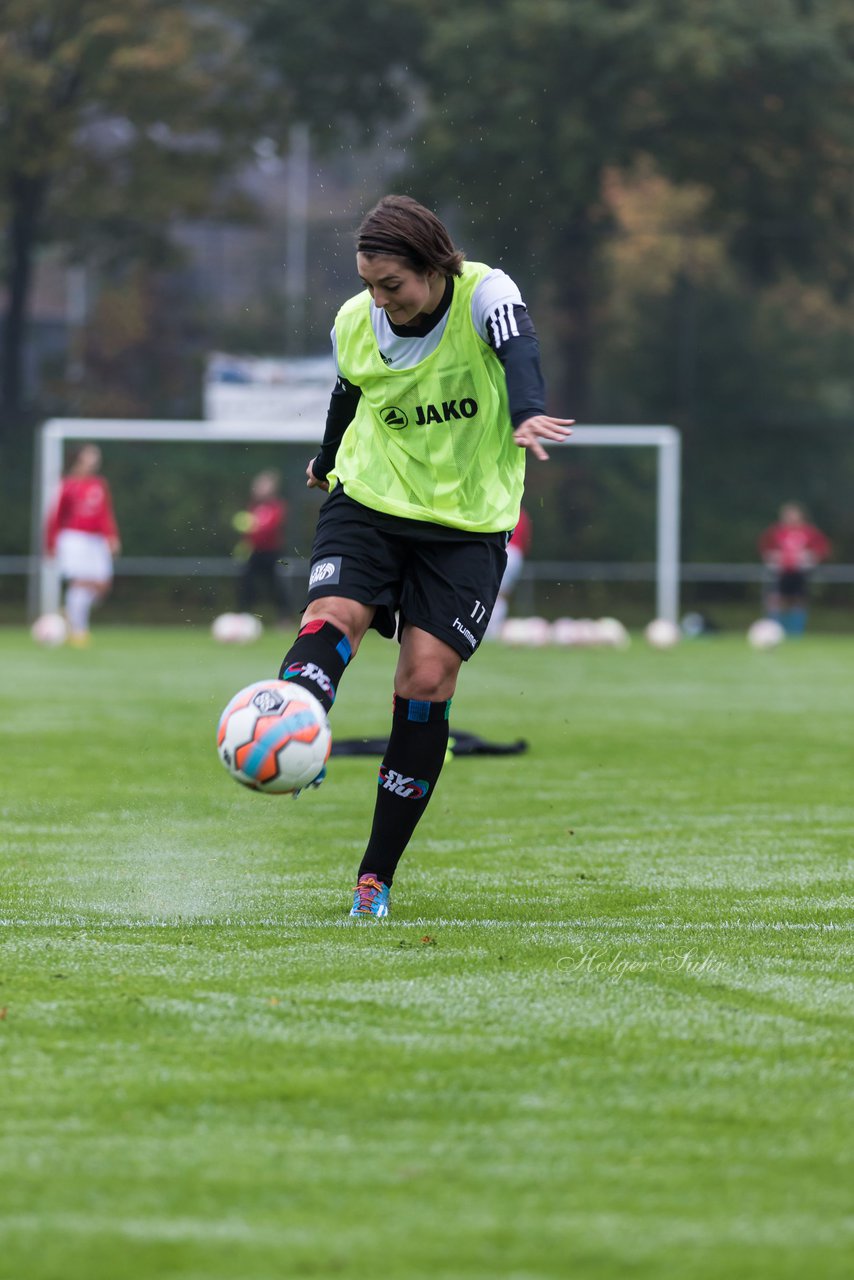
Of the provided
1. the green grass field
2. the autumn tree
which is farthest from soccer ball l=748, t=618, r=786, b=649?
the green grass field

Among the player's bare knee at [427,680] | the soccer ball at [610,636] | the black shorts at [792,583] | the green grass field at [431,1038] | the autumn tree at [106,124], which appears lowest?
the soccer ball at [610,636]

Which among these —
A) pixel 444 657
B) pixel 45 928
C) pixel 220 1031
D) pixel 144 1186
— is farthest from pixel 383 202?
pixel 144 1186

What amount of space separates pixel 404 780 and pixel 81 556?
1744 centimetres

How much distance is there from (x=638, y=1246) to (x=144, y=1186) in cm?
73

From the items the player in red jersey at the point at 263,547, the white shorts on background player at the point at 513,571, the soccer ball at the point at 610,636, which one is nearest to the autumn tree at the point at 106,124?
the player in red jersey at the point at 263,547

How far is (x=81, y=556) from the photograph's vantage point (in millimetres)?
22453

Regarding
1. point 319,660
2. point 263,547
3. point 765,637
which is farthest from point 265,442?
point 319,660

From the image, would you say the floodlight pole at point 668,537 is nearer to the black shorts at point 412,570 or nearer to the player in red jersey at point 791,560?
the player in red jersey at point 791,560

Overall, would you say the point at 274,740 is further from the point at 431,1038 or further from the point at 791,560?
the point at 791,560

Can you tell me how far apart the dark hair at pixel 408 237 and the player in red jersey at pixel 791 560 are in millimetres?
22087

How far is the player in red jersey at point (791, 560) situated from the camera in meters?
27.2

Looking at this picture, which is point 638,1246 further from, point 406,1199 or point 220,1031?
point 220,1031

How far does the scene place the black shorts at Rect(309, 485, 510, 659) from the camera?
5.39 m

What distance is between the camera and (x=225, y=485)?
29156 mm
